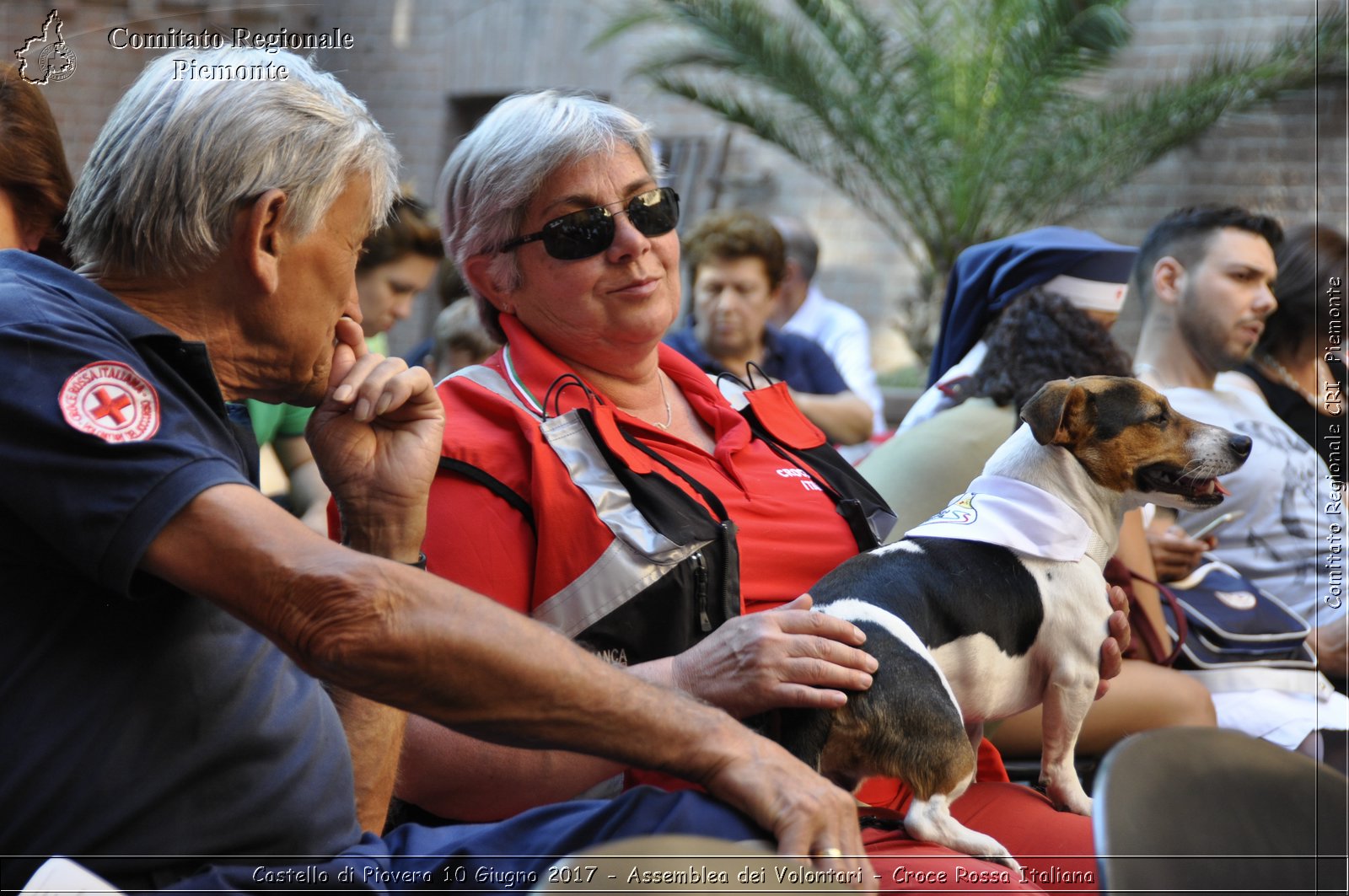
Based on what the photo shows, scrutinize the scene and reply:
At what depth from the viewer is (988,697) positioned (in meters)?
2.04

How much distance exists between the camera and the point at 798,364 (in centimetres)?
582

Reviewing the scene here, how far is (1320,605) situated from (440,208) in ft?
8.70

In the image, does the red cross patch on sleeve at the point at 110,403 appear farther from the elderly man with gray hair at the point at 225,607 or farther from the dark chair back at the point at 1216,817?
the dark chair back at the point at 1216,817

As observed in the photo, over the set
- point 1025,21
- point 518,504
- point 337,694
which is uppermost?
point 1025,21

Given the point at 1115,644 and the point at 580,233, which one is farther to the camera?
the point at 580,233

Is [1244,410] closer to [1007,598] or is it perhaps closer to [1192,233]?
[1192,233]

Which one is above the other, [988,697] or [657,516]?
[657,516]

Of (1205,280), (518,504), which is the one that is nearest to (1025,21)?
(1205,280)

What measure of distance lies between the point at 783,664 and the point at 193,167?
3.42ft

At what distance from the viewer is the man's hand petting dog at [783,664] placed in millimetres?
1809

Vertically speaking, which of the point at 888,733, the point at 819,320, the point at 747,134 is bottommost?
the point at 819,320

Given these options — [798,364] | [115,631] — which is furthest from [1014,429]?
[798,364]

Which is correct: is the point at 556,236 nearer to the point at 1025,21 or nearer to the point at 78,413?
the point at 78,413

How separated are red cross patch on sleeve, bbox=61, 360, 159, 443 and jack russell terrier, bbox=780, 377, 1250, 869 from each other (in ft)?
3.26
